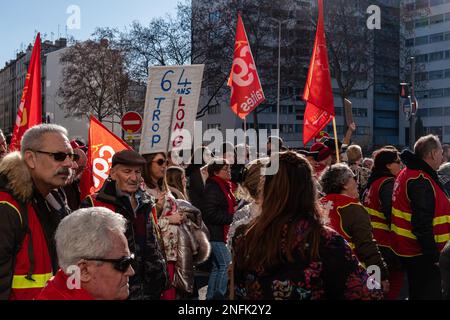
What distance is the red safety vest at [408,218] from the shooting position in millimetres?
5133

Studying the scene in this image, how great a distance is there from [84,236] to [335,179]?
109 inches

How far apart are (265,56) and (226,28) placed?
391 centimetres

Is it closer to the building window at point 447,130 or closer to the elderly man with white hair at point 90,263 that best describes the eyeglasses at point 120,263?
the elderly man with white hair at point 90,263

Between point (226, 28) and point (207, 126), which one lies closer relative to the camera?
point (226, 28)

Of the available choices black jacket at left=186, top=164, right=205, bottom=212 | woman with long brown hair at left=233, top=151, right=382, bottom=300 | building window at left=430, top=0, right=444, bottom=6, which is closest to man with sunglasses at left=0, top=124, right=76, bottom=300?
woman with long brown hair at left=233, top=151, right=382, bottom=300

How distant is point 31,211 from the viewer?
3135mm

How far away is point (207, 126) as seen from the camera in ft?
222

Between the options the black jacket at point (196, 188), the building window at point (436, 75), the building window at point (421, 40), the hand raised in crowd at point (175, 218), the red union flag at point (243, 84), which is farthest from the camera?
the building window at point (421, 40)

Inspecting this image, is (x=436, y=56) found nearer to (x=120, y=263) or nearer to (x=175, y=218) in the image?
(x=175, y=218)

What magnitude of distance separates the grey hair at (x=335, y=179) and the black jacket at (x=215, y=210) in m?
1.80

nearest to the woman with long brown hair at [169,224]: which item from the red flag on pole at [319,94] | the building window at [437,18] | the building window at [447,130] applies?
the red flag on pole at [319,94]
